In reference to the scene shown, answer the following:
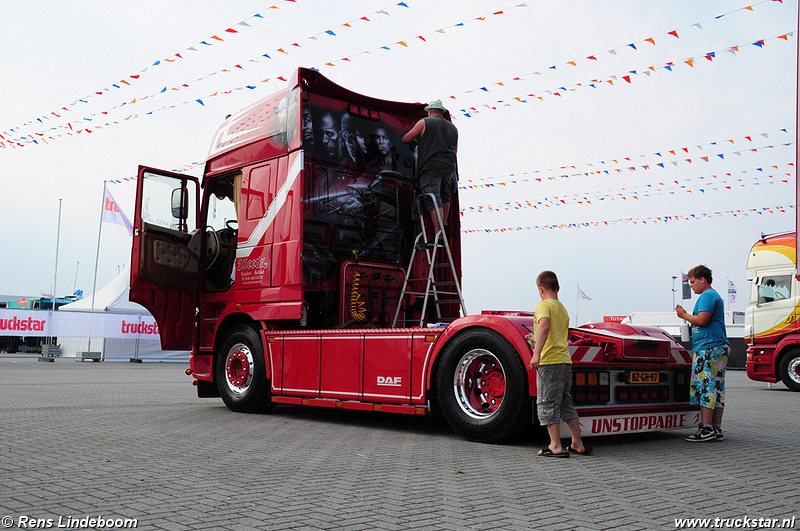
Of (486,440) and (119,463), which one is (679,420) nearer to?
(486,440)

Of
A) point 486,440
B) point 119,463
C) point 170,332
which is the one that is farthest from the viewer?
point 170,332

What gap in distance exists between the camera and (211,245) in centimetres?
1016

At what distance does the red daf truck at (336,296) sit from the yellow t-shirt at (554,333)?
A: 29 cm

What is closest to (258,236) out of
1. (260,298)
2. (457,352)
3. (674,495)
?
(260,298)

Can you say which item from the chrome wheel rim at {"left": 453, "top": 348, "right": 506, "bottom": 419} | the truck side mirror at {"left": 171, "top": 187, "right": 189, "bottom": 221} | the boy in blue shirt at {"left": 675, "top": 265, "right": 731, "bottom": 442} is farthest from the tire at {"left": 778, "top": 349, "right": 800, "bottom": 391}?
the truck side mirror at {"left": 171, "top": 187, "right": 189, "bottom": 221}

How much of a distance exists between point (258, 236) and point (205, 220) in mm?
1556

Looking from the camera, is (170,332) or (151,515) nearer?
(151,515)

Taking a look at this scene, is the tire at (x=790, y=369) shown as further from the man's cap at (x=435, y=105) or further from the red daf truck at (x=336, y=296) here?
the man's cap at (x=435, y=105)

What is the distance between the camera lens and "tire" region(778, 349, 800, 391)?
15652 mm

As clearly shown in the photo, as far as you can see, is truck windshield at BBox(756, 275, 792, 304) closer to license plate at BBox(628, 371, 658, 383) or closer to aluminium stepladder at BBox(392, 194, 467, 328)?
aluminium stepladder at BBox(392, 194, 467, 328)

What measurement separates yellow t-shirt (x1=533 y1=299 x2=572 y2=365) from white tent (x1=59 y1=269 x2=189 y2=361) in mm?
23600

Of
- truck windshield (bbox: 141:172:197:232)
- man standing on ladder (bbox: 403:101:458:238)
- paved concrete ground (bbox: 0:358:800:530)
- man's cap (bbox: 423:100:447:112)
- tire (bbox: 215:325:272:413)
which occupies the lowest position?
paved concrete ground (bbox: 0:358:800:530)

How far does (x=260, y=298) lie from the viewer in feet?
29.5

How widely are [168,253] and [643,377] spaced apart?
6.50m
